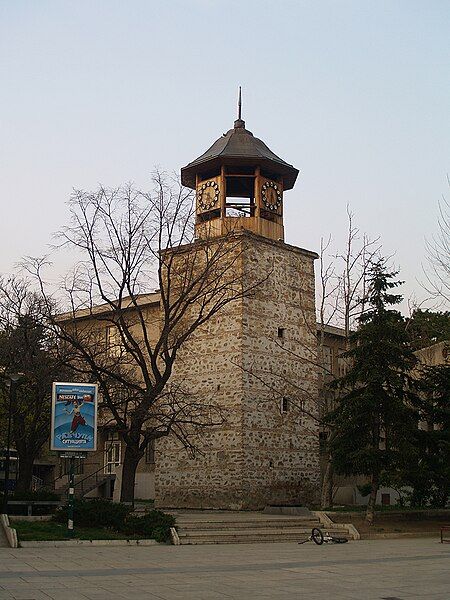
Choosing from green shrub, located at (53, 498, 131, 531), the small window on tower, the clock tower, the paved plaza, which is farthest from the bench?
the small window on tower

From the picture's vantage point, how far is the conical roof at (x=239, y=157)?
114 ft

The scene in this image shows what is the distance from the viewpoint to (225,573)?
15539 mm

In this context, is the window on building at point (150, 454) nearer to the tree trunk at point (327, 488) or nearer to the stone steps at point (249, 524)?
the tree trunk at point (327, 488)

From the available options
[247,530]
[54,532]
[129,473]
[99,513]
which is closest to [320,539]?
[247,530]

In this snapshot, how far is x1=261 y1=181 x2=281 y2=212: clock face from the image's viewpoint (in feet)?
116

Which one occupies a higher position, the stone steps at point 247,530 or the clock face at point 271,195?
the clock face at point 271,195

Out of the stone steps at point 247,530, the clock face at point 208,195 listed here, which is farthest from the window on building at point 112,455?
the stone steps at point 247,530

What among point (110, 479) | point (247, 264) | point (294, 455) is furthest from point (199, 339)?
point (110, 479)

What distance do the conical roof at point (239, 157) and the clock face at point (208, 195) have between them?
85 centimetres

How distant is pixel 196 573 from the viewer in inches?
607

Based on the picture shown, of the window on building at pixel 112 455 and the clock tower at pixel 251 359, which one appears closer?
the clock tower at pixel 251 359

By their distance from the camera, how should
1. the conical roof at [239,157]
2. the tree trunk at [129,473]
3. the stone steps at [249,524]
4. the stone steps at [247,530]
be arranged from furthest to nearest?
the conical roof at [239,157], the tree trunk at [129,473], the stone steps at [249,524], the stone steps at [247,530]

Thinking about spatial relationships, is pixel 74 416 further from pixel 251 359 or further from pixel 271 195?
pixel 271 195

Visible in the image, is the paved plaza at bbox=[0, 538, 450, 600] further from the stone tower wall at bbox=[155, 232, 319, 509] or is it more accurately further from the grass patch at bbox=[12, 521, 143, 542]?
the stone tower wall at bbox=[155, 232, 319, 509]
